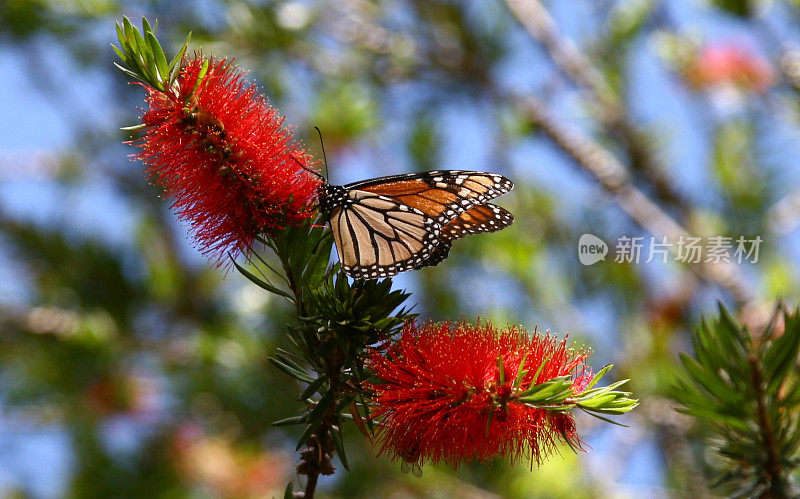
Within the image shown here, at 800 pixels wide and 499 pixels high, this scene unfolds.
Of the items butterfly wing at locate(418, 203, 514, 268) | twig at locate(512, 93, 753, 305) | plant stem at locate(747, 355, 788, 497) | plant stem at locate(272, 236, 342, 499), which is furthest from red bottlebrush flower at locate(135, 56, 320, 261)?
twig at locate(512, 93, 753, 305)

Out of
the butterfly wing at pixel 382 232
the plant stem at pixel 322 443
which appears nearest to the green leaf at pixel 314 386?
the plant stem at pixel 322 443

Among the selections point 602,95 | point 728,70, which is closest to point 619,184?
point 602,95

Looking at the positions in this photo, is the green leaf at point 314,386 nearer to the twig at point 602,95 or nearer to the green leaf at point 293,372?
the green leaf at point 293,372

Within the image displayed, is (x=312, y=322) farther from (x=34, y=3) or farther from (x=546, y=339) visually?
(x=34, y=3)

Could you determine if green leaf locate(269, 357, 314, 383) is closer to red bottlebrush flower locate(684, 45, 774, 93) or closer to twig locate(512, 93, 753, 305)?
twig locate(512, 93, 753, 305)

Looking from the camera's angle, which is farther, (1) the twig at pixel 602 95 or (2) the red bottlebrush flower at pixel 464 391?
(1) the twig at pixel 602 95
